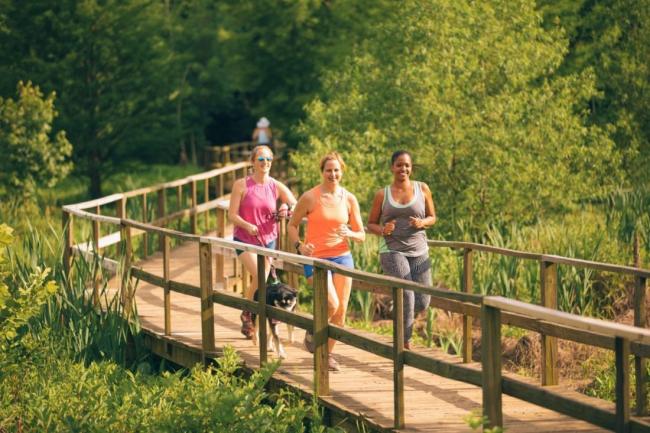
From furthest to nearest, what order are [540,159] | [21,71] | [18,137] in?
[21,71] < [18,137] < [540,159]

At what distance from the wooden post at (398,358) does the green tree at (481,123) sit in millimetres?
11721

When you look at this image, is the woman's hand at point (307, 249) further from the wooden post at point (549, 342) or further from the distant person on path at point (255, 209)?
the wooden post at point (549, 342)

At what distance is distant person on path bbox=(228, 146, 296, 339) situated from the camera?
10562 millimetres

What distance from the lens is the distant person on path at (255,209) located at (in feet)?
34.7

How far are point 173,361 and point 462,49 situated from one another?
10.9 m

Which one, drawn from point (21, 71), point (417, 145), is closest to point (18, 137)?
point (21, 71)

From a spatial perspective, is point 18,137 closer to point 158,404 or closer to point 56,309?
point 56,309

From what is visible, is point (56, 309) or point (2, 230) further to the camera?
point (56, 309)

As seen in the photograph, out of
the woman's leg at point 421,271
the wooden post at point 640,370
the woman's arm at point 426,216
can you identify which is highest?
the woman's arm at point 426,216

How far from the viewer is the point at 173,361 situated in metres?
11.5

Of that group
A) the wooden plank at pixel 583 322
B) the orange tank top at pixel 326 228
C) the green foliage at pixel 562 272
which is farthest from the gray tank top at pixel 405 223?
the green foliage at pixel 562 272

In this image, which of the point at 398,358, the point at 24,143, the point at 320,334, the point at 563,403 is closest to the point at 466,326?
the point at 320,334

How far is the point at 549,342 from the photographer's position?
9.27 metres

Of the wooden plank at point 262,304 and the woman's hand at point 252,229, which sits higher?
the woman's hand at point 252,229
